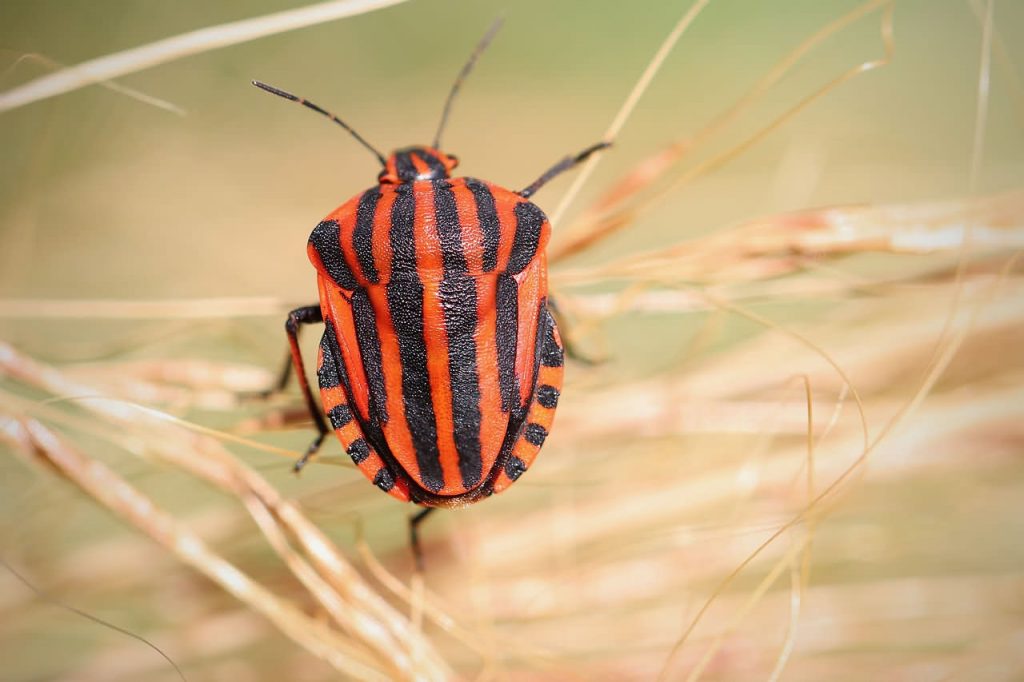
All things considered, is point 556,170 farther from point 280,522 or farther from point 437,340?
point 280,522

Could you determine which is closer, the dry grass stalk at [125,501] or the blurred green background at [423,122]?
the dry grass stalk at [125,501]

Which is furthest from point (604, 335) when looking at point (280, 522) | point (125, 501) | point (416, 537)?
point (125, 501)

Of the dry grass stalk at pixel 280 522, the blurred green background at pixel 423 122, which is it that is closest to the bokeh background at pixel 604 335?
the blurred green background at pixel 423 122

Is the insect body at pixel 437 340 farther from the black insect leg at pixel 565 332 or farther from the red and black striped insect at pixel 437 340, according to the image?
the black insect leg at pixel 565 332

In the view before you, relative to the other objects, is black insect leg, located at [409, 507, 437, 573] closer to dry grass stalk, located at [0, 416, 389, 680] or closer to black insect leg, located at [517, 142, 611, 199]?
dry grass stalk, located at [0, 416, 389, 680]

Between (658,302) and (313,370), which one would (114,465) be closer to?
(313,370)

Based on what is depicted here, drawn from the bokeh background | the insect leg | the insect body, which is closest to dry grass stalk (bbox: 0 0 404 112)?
the bokeh background
